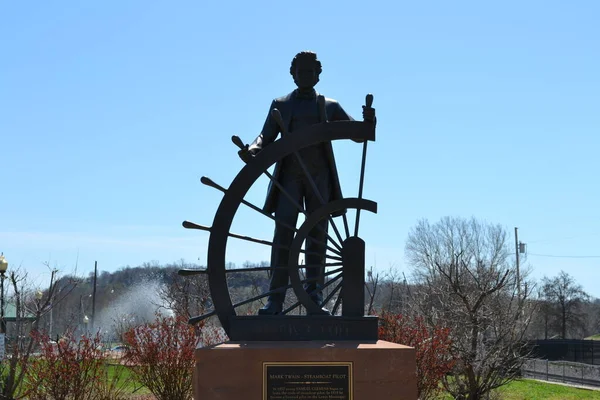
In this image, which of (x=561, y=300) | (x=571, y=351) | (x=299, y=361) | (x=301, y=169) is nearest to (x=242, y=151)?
(x=301, y=169)

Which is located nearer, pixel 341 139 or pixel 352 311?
pixel 352 311

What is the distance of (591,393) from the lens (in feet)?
70.6

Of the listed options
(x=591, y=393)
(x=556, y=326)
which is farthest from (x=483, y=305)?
(x=556, y=326)

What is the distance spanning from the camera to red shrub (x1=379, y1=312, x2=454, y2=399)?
1416cm

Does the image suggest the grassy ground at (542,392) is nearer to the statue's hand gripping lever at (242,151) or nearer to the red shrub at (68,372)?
the red shrub at (68,372)

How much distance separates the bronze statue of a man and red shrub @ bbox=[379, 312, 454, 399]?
6.68 meters

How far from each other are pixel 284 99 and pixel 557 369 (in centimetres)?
2393

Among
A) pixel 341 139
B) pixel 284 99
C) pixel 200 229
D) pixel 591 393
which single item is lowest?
pixel 591 393

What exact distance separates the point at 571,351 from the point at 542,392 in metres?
15.7

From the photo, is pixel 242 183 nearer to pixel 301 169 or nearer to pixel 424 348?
pixel 301 169

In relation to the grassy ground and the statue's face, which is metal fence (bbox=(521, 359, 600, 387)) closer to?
the grassy ground

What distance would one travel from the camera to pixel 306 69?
7.82 m

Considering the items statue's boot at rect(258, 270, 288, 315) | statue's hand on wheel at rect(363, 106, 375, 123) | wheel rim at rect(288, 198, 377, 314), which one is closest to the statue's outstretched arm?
statue's hand on wheel at rect(363, 106, 375, 123)

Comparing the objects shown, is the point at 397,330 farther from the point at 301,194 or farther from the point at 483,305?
the point at 301,194
